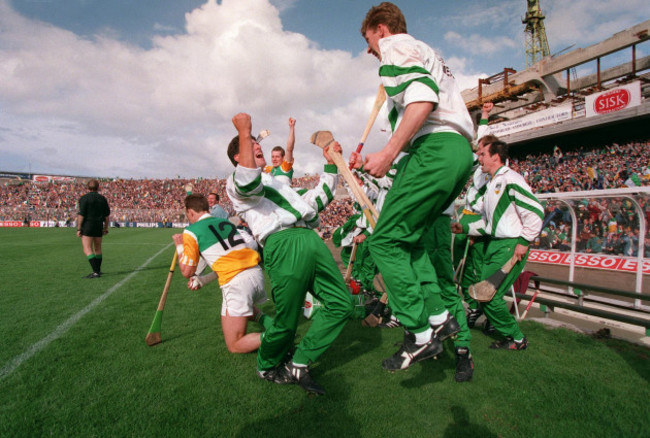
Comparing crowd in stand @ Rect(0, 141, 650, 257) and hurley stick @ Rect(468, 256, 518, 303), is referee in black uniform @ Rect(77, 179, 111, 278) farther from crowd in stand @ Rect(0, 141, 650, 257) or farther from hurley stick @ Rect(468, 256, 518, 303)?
hurley stick @ Rect(468, 256, 518, 303)

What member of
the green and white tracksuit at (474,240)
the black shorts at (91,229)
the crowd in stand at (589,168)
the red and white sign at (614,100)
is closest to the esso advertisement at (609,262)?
the green and white tracksuit at (474,240)

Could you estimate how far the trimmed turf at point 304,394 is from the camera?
91.9 inches

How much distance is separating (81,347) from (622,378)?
5014mm

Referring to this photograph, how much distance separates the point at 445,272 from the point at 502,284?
84cm

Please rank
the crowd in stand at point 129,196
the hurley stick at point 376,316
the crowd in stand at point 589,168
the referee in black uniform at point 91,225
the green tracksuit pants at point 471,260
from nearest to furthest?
1. the green tracksuit pants at point 471,260
2. the hurley stick at point 376,316
3. the referee in black uniform at point 91,225
4. the crowd in stand at point 589,168
5. the crowd in stand at point 129,196

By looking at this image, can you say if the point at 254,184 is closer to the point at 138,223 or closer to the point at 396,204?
the point at 396,204

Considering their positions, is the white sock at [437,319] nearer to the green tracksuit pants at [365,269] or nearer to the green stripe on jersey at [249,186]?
the green stripe on jersey at [249,186]

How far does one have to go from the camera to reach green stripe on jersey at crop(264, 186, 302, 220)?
3041 millimetres

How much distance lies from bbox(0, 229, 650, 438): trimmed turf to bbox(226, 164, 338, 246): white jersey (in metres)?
1.31

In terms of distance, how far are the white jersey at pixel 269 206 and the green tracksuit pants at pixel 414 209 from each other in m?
0.90

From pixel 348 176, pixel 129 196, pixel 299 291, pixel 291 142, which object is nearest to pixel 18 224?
pixel 129 196

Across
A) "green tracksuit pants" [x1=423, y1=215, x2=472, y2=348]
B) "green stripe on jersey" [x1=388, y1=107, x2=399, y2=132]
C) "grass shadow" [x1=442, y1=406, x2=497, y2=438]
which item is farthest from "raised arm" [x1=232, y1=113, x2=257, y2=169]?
"grass shadow" [x1=442, y1=406, x2=497, y2=438]

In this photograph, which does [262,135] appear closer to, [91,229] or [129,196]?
[91,229]

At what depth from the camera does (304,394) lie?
9.35ft
